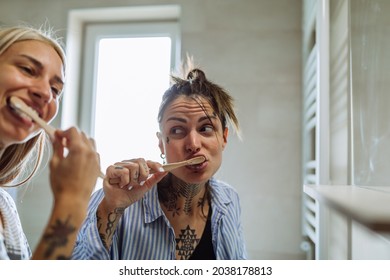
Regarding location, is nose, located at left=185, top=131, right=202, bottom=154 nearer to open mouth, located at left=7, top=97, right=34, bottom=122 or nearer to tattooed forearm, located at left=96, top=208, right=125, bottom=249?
tattooed forearm, located at left=96, top=208, right=125, bottom=249

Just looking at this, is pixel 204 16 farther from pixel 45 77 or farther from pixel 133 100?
pixel 45 77

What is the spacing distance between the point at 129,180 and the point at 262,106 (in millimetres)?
367

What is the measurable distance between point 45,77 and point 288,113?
1.76ft

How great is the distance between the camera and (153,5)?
2.68 ft

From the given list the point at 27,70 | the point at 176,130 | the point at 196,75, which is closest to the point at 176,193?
the point at 176,130

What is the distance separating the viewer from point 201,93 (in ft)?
2.34

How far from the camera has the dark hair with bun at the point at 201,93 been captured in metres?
0.71

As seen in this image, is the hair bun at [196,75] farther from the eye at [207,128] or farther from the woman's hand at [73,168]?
the woman's hand at [73,168]

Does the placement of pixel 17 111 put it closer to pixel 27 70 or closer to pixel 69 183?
pixel 27 70

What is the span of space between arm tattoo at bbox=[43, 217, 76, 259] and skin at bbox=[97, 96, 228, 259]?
0.52 feet

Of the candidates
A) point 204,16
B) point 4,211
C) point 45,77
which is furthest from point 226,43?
point 4,211

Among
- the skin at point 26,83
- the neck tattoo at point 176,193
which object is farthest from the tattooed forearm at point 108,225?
the skin at point 26,83

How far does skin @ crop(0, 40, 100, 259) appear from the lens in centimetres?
47

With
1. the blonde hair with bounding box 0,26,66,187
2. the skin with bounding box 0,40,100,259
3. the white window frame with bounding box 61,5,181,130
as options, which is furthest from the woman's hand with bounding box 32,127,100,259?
the white window frame with bounding box 61,5,181,130
